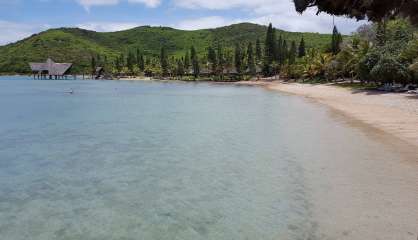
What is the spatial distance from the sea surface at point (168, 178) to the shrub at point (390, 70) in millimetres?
21957

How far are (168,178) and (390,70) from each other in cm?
3950

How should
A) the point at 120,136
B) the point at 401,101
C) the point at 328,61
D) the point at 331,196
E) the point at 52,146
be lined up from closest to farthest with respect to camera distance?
the point at 331,196 < the point at 52,146 < the point at 120,136 < the point at 401,101 < the point at 328,61

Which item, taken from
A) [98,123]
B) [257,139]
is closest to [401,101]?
[257,139]

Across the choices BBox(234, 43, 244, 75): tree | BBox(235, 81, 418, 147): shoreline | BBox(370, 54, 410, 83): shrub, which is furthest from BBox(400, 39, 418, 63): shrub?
BBox(234, 43, 244, 75): tree

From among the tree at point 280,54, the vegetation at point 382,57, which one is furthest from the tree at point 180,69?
the vegetation at point 382,57

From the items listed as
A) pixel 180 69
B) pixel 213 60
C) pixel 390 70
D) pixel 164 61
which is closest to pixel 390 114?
pixel 390 70

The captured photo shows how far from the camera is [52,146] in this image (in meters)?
21.5

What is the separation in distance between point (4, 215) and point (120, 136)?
545 inches

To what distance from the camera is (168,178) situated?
14.6 meters

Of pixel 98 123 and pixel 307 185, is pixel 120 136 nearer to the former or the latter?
pixel 98 123

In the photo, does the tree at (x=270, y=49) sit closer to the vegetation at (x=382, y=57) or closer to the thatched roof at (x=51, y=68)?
the vegetation at (x=382, y=57)

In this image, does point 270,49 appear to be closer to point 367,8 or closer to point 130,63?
point 130,63

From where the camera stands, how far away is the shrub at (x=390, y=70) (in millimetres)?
46375

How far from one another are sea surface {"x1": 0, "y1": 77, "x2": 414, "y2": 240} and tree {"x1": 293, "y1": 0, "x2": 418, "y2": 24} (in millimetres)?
5633
